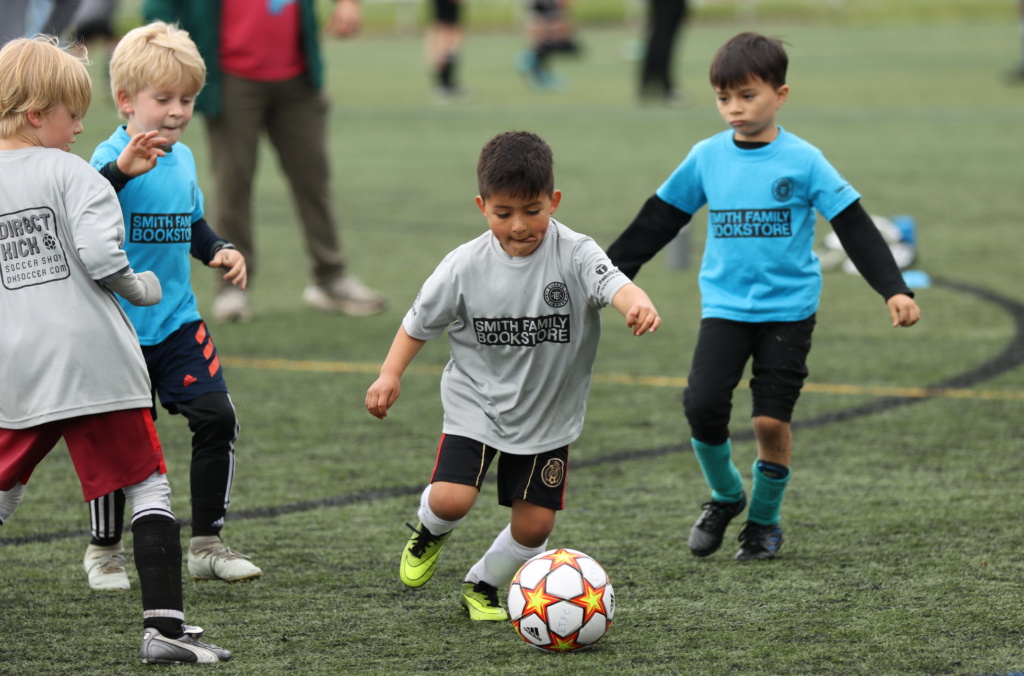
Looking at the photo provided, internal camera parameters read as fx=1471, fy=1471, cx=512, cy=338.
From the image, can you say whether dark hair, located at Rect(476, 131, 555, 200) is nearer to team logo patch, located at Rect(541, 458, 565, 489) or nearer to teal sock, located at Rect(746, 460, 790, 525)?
team logo patch, located at Rect(541, 458, 565, 489)

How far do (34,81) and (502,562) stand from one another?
1.70m

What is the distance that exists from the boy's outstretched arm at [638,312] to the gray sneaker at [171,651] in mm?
1277

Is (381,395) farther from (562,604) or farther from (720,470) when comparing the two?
(720,470)

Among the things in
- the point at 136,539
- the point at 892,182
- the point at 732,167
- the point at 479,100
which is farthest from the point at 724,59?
the point at 479,100

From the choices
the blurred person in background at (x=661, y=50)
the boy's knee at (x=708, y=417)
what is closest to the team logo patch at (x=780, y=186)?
the boy's knee at (x=708, y=417)

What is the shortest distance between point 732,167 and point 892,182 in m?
8.68

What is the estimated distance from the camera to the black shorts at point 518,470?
153 inches

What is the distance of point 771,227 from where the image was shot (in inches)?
174

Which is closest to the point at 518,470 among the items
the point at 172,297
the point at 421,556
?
the point at 421,556

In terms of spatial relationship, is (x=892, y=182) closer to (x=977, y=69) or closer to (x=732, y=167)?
(x=732, y=167)

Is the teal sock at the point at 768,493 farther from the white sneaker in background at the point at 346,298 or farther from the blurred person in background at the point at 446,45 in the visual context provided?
the blurred person in background at the point at 446,45

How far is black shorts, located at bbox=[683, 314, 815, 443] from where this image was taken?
14.4ft

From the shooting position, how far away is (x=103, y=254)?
3.40 metres

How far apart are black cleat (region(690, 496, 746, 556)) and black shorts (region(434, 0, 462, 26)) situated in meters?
15.5
